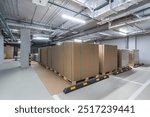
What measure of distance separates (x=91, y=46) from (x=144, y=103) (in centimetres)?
271

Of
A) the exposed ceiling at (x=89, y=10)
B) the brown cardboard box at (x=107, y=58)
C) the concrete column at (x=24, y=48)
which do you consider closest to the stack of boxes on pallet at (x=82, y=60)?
the brown cardboard box at (x=107, y=58)

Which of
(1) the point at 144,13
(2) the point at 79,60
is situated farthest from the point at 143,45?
(2) the point at 79,60

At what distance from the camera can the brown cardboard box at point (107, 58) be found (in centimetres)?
506

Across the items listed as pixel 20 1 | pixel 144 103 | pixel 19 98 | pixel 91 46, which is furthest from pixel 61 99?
pixel 20 1

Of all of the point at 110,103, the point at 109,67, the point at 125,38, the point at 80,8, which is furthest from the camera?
the point at 125,38

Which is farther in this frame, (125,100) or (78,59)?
(78,59)

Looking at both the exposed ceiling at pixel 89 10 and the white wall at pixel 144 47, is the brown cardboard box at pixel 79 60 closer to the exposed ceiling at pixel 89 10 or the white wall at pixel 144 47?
the exposed ceiling at pixel 89 10

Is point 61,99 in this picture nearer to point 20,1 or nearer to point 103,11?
point 103,11

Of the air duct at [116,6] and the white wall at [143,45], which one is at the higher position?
the air duct at [116,6]

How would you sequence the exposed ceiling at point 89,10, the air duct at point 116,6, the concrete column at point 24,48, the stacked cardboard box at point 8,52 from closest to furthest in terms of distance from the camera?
1. the air duct at point 116,6
2. the exposed ceiling at point 89,10
3. the concrete column at point 24,48
4. the stacked cardboard box at point 8,52

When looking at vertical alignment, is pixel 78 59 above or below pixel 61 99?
above

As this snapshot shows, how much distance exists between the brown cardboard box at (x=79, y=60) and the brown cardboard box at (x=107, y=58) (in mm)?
676

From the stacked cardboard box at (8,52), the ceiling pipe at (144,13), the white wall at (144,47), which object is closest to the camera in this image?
the ceiling pipe at (144,13)

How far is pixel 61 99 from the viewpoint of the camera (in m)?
2.68
